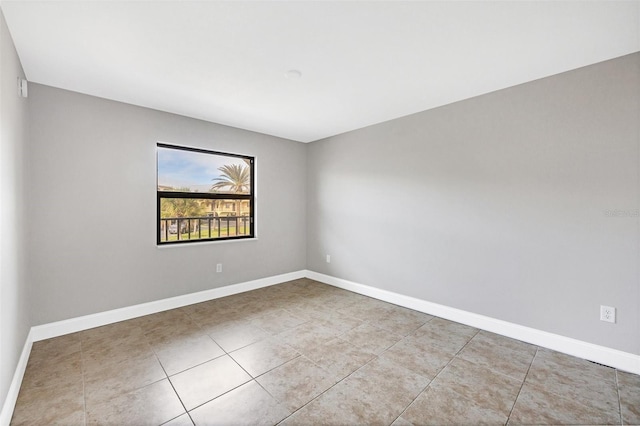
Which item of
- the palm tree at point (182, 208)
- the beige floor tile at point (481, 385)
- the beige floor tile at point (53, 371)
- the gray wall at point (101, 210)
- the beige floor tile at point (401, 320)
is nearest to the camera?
the beige floor tile at point (481, 385)

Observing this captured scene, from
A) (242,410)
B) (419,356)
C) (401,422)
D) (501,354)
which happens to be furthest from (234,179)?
(501,354)

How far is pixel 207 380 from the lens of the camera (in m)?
1.96

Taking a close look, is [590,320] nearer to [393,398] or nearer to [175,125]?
[393,398]

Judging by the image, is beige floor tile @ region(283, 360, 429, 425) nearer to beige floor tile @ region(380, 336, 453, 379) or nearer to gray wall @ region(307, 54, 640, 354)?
beige floor tile @ region(380, 336, 453, 379)

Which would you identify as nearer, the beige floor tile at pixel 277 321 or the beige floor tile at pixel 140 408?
the beige floor tile at pixel 140 408

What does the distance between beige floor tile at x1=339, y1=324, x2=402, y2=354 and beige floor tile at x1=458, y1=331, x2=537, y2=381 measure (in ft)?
1.97

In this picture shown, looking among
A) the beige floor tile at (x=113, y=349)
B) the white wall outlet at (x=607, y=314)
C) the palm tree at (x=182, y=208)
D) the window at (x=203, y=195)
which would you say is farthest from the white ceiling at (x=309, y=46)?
the beige floor tile at (x=113, y=349)

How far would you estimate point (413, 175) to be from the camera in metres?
3.36

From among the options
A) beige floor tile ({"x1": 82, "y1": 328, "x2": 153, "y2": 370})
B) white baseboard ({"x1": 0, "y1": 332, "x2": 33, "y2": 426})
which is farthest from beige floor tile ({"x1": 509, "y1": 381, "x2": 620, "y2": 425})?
white baseboard ({"x1": 0, "y1": 332, "x2": 33, "y2": 426})

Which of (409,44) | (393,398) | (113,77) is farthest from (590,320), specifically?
(113,77)

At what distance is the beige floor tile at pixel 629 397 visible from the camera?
5.28 ft

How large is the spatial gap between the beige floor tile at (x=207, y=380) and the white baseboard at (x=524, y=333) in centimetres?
213

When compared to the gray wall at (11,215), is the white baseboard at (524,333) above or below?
below

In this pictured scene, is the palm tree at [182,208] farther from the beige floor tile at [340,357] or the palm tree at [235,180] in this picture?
the beige floor tile at [340,357]
